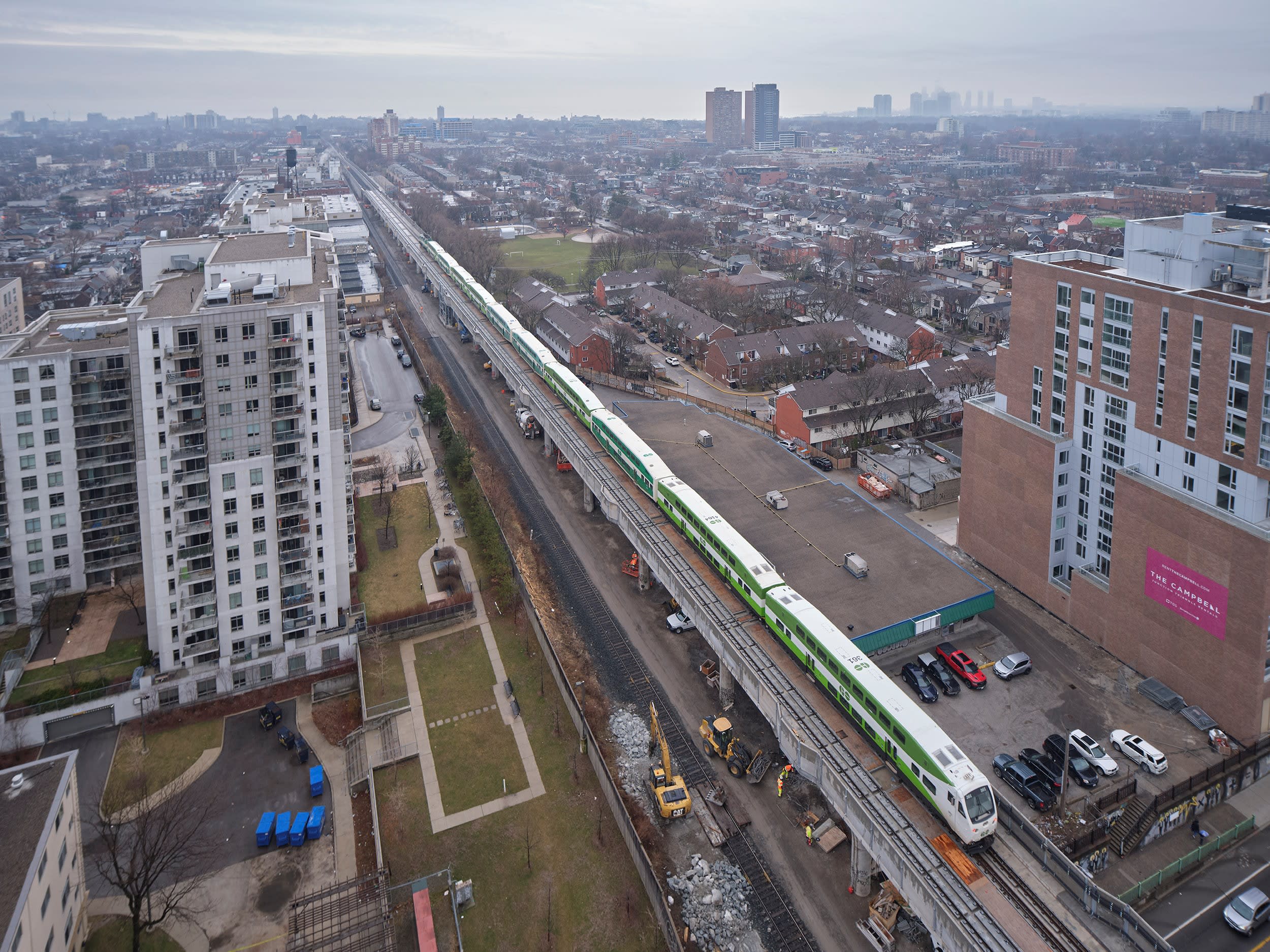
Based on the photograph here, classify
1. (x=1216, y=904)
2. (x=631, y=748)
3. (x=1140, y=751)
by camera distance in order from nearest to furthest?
1. (x=1216, y=904)
2. (x=1140, y=751)
3. (x=631, y=748)

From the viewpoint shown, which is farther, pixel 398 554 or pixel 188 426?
pixel 398 554

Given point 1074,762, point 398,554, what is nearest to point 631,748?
point 1074,762

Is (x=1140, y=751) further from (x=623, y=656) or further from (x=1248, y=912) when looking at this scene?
(x=623, y=656)

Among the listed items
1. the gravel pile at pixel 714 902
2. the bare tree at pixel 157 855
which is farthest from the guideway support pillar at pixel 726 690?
the bare tree at pixel 157 855

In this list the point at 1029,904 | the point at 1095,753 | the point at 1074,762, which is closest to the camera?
the point at 1029,904

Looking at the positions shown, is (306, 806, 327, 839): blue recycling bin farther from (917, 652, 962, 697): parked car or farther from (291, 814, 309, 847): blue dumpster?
(917, 652, 962, 697): parked car

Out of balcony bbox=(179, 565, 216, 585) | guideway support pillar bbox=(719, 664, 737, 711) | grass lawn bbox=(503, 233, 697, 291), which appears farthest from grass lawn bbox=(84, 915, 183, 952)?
grass lawn bbox=(503, 233, 697, 291)

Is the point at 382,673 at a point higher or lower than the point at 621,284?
lower
